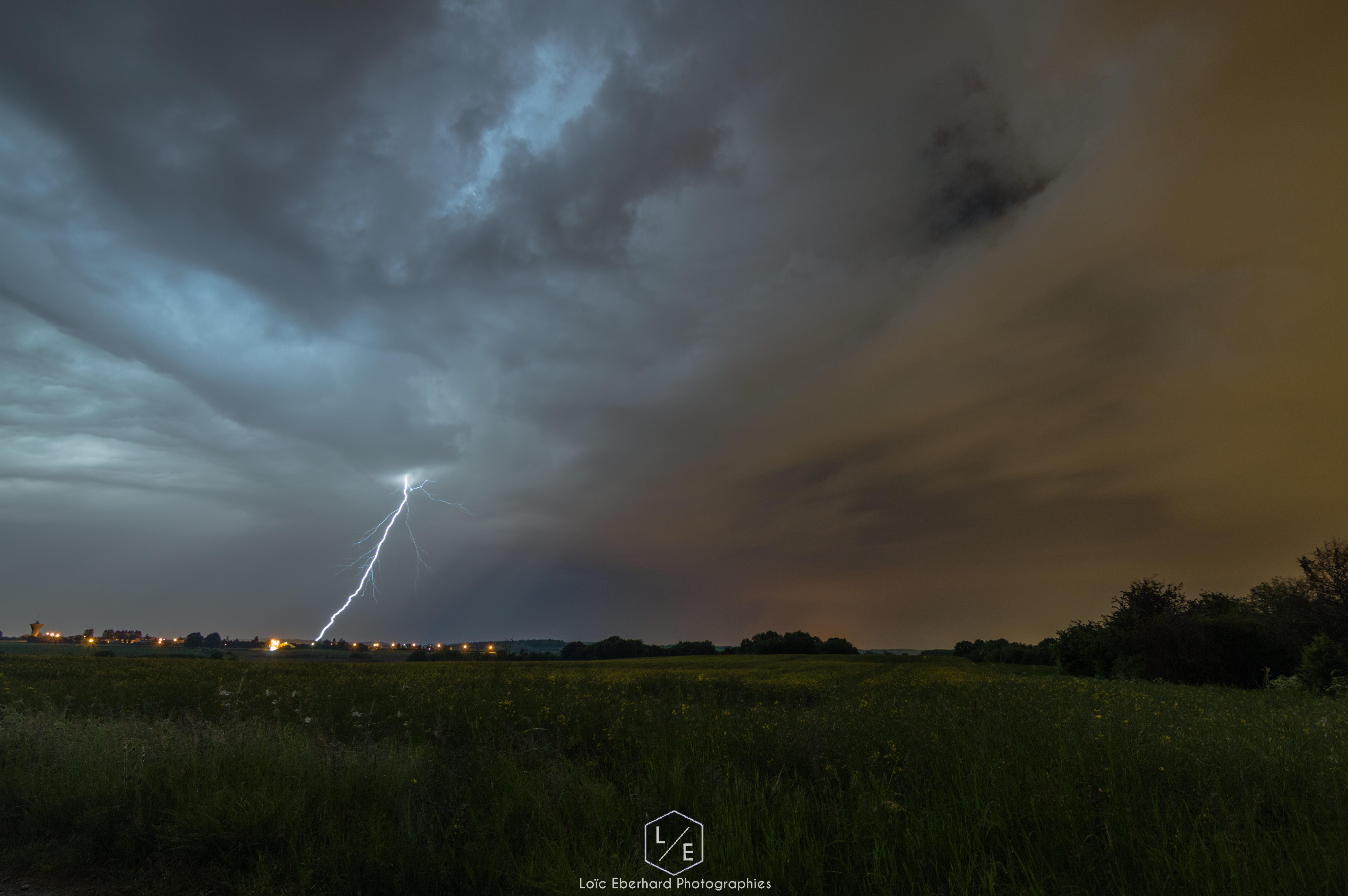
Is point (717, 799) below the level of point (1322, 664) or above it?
below

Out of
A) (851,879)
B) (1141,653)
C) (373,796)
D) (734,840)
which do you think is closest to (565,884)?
(734,840)

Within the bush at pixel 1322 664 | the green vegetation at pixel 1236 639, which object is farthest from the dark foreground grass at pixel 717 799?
the green vegetation at pixel 1236 639

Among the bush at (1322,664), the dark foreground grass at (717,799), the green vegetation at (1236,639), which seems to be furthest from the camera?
the green vegetation at (1236,639)

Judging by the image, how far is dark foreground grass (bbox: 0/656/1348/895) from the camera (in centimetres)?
352

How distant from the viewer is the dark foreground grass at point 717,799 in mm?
3516

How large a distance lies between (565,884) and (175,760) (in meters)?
5.44

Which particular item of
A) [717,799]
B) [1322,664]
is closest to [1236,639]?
[1322,664]

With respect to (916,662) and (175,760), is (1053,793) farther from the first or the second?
(916,662)

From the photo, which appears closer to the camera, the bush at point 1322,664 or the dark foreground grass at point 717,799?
the dark foreground grass at point 717,799

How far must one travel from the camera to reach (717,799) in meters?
4.47

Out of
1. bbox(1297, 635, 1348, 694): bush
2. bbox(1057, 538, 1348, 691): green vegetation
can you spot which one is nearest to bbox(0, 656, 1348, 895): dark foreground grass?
bbox(1297, 635, 1348, 694): bush

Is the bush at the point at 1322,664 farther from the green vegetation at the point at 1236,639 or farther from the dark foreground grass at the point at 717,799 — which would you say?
the dark foreground grass at the point at 717,799

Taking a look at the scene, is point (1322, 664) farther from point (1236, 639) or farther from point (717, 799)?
point (717, 799)

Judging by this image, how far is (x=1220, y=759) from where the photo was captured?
4926 millimetres
